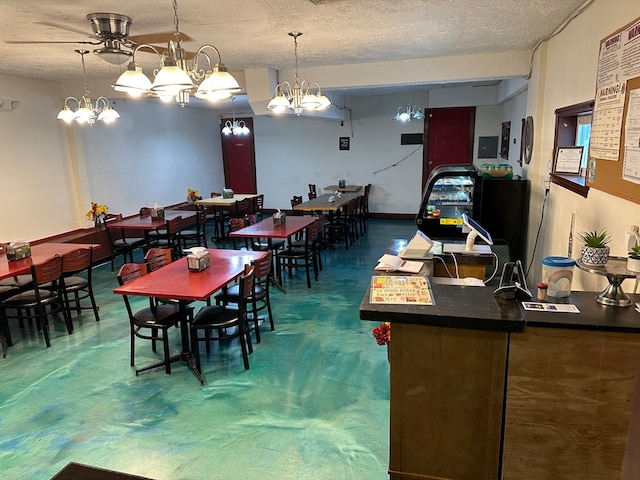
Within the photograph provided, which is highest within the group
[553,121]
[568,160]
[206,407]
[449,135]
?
[449,135]

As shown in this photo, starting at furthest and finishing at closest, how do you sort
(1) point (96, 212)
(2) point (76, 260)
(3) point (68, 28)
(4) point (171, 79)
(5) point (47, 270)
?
1. (1) point (96, 212)
2. (2) point (76, 260)
3. (5) point (47, 270)
4. (3) point (68, 28)
5. (4) point (171, 79)

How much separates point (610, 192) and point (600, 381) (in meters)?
1.20

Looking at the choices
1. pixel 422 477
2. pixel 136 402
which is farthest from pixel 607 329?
pixel 136 402

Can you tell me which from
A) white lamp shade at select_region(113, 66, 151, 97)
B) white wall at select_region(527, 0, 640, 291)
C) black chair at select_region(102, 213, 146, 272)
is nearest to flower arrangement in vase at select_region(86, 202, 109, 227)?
black chair at select_region(102, 213, 146, 272)

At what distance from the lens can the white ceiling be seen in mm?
2896

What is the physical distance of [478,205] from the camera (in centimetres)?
466

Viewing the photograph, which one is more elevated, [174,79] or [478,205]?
[174,79]

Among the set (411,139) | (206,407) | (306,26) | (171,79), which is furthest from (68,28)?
(411,139)

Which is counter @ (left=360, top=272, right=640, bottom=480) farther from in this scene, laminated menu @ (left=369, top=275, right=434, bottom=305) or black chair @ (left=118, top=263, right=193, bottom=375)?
black chair @ (left=118, top=263, right=193, bottom=375)

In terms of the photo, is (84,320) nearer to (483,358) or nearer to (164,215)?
(164,215)

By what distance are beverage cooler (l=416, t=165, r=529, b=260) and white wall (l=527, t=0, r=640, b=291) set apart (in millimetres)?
182

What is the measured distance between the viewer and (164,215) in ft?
22.3

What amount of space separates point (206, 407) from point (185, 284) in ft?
3.17

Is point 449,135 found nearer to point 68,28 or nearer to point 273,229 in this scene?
point 273,229
